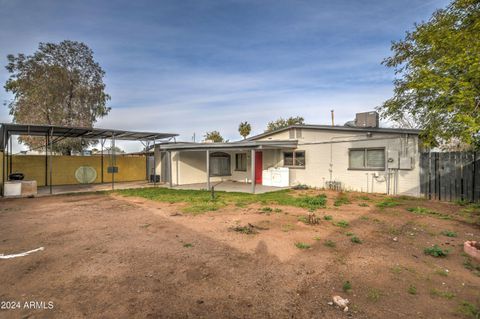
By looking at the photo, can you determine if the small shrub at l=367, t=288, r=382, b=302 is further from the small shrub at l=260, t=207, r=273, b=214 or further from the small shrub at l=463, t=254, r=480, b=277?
the small shrub at l=260, t=207, r=273, b=214

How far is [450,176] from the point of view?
9641 millimetres

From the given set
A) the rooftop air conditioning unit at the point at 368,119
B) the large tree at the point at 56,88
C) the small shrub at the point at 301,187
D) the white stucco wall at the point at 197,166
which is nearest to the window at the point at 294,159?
the white stucco wall at the point at 197,166

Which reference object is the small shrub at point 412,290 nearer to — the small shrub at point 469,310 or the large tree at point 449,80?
the small shrub at point 469,310

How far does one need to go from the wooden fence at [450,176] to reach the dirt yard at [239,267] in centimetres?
286

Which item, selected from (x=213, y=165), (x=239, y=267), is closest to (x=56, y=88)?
(x=213, y=165)

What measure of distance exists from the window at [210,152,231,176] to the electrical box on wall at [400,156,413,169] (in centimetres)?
1027

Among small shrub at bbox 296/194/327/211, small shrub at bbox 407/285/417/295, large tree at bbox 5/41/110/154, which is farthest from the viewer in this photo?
large tree at bbox 5/41/110/154

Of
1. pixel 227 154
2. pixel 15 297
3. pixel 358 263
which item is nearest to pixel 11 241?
pixel 15 297

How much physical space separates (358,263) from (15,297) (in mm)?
4744

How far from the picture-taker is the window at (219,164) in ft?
56.0

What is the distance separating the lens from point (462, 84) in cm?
634

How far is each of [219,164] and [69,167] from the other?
994 centimetres

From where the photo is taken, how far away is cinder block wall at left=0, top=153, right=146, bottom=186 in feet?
50.0

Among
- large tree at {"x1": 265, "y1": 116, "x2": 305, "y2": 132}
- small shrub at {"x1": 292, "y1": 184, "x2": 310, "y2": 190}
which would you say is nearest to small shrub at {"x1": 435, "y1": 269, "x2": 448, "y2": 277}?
small shrub at {"x1": 292, "y1": 184, "x2": 310, "y2": 190}
